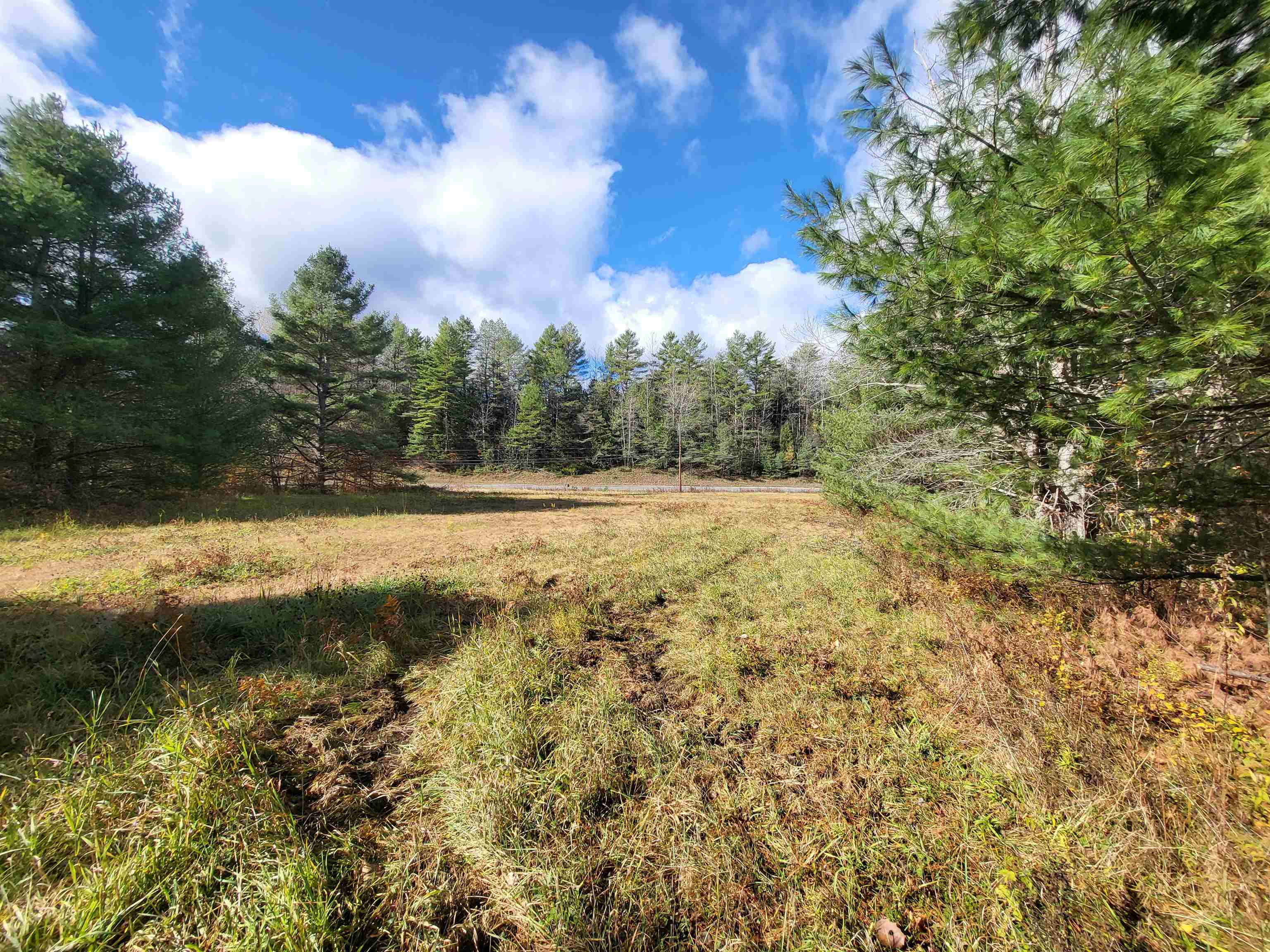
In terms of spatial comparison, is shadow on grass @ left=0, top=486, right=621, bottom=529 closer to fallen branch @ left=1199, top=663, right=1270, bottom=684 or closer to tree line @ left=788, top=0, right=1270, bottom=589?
tree line @ left=788, top=0, right=1270, bottom=589

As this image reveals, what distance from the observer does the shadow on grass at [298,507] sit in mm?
9102

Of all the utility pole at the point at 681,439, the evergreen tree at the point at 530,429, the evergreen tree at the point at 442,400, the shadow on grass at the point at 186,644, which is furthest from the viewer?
the evergreen tree at the point at 530,429

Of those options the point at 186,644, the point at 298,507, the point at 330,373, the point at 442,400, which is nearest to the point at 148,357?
the point at 298,507

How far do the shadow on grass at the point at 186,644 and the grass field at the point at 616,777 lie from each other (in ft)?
0.12

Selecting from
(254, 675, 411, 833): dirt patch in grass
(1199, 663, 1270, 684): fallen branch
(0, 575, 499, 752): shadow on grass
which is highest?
(1199, 663, 1270, 684): fallen branch

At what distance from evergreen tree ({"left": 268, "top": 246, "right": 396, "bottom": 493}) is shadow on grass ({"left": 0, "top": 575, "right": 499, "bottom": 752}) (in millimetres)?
13674

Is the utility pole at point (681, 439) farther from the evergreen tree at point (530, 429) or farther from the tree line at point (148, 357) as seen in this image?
the tree line at point (148, 357)

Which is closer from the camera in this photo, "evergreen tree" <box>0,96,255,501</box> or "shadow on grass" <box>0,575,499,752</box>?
"shadow on grass" <box>0,575,499,752</box>

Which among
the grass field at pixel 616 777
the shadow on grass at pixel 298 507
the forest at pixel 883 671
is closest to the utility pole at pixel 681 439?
the shadow on grass at pixel 298 507

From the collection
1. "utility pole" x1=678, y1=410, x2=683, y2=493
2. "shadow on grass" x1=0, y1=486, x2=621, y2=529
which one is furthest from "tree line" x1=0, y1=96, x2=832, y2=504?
"utility pole" x1=678, y1=410, x2=683, y2=493

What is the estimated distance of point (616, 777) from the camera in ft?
7.91

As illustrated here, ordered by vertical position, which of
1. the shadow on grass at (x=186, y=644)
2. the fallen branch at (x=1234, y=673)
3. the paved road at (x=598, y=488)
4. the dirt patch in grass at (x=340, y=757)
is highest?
the paved road at (x=598, y=488)

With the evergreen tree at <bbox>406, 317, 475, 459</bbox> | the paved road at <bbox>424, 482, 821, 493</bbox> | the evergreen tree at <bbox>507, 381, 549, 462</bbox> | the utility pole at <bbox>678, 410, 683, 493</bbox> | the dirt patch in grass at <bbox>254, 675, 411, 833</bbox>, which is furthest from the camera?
the evergreen tree at <bbox>507, 381, 549, 462</bbox>

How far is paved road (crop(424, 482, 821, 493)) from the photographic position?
80.5ft
